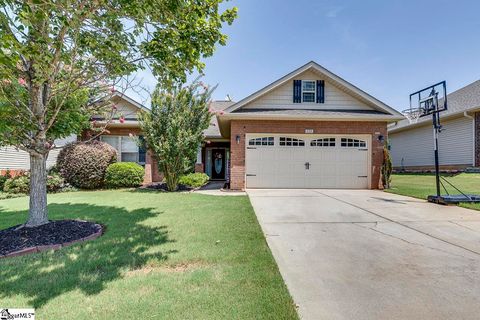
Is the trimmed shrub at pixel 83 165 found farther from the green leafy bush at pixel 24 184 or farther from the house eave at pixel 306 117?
the house eave at pixel 306 117

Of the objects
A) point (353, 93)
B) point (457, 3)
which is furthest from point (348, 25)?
point (457, 3)

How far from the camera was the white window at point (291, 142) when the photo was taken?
1199cm

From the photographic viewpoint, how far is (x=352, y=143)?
12070mm

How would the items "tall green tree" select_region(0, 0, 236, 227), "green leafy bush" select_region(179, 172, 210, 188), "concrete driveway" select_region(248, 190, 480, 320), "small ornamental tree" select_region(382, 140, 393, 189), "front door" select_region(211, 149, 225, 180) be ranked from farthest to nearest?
1. "front door" select_region(211, 149, 225, 180)
2. "green leafy bush" select_region(179, 172, 210, 188)
3. "small ornamental tree" select_region(382, 140, 393, 189)
4. "tall green tree" select_region(0, 0, 236, 227)
5. "concrete driveway" select_region(248, 190, 480, 320)

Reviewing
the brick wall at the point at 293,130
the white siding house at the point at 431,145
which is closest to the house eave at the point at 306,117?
the brick wall at the point at 293,130

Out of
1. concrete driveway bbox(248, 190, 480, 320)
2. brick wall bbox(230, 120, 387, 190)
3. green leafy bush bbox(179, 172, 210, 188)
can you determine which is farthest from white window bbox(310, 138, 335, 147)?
green leafy bush bbox(179, 172, 210, 188)

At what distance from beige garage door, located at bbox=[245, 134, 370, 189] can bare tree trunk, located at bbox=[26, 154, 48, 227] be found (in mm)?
7995

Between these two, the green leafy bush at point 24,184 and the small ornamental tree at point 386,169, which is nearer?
the green leafy bush at point 24,184

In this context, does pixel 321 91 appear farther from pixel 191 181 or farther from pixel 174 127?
pixel 191 181

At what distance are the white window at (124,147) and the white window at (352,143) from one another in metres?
10.6

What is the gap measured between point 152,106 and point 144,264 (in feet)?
28.9

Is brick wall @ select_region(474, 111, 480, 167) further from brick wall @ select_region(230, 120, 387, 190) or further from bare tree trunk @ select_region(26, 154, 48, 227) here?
bare tree trunk @ select_region(26, 154, 48, 227)

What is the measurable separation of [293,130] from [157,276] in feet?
32.0

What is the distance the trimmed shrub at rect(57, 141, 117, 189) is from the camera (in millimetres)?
11609
